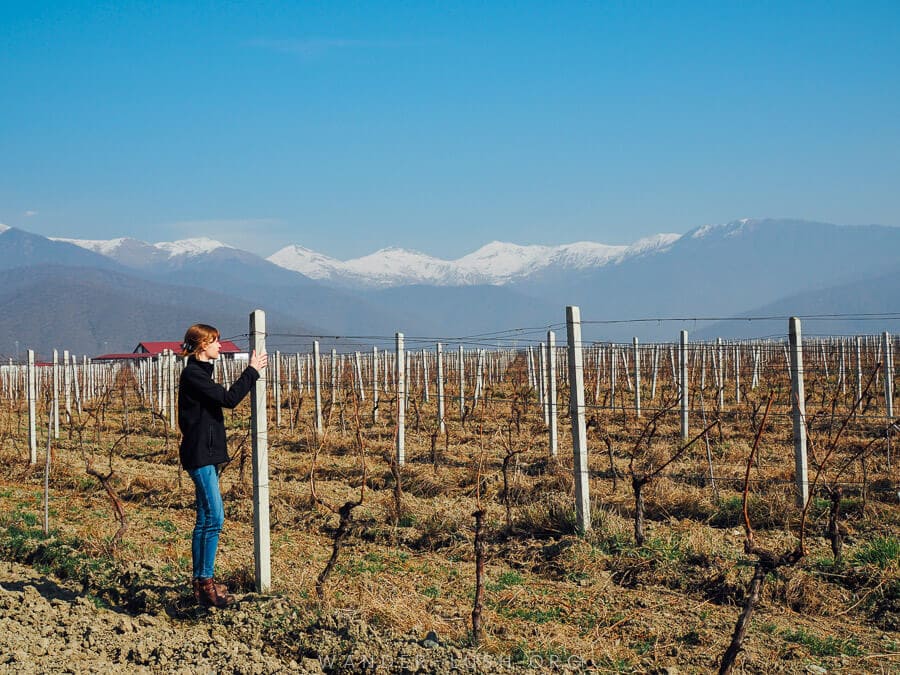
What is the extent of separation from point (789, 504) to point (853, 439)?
528 cm

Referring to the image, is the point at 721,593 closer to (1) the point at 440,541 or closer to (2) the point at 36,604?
(1) the point at 440,541

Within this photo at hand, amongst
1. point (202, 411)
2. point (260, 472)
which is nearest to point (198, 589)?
point (260, 472)

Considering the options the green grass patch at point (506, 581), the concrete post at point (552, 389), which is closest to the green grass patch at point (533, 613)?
the green grass patch at point (506, 581)

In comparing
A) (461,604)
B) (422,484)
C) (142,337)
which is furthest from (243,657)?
(142,337)

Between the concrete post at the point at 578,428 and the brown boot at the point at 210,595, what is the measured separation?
9.06ft

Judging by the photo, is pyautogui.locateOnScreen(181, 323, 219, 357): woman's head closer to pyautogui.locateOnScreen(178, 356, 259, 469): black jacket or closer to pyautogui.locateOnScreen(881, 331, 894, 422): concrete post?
pyautogui.locateOnScreen(178, 356, 259, 469): black jacket

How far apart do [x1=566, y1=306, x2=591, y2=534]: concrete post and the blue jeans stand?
2.70 m

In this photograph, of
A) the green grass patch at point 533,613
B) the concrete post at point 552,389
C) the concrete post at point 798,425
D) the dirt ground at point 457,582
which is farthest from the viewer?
the concrete post at point 552,389

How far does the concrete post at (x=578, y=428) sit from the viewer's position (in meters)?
5.99

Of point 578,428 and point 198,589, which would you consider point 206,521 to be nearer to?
point 198,589

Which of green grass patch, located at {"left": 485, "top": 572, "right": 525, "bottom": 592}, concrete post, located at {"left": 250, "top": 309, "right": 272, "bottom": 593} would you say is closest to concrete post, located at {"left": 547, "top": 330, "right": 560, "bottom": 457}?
green grass patch, located at {"left": 485, "top": 572, "right": 525, "bottom": 592}

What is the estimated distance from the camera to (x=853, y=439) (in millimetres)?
10898

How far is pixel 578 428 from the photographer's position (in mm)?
6145

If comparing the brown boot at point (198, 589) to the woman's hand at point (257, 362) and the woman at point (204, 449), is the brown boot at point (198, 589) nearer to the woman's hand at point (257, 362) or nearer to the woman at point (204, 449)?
the woman at point (204, 449)
